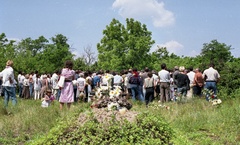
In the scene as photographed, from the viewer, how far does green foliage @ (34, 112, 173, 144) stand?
5.85 meters

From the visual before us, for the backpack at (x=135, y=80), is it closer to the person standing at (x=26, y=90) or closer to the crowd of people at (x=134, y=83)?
the crowd of people at (x=134, y=83)

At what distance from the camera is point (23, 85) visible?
2253 centimetres

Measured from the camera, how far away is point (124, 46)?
5144 centimetres

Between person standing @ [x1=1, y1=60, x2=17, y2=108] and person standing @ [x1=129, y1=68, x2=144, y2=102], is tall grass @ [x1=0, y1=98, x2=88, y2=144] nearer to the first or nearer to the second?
person standing @ [x1=1, y1=60, x2=17, y2=108]

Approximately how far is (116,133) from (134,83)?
34.8ft

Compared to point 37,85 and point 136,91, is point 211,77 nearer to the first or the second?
point 136,91

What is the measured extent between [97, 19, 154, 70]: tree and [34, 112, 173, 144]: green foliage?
42.1 meters

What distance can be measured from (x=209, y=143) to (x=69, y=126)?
2.84 metres

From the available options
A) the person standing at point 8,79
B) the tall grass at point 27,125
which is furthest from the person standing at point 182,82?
the person standing at point 8,79

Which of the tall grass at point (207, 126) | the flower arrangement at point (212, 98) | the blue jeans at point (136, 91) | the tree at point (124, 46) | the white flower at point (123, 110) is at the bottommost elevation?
the tall grass at point (207, 126)

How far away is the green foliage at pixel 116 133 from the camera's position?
5.85m

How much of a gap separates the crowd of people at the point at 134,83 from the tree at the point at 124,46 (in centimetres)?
2877

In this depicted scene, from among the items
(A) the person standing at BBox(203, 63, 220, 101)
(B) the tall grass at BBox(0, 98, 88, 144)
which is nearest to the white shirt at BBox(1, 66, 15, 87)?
(B) the tall grass at BBox(0, 98, 88, 144)

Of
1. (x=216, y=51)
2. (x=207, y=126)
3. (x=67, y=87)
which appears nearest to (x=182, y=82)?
(x=67, y=87)
